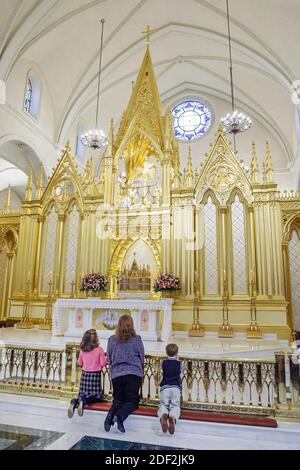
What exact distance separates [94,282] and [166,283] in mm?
2091

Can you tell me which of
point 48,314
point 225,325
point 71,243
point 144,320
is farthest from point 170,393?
point 71,243

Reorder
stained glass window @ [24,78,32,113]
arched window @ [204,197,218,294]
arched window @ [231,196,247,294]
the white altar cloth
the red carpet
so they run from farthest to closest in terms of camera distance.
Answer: stained glass window @ [24,78,32,113] → arched window @ [204,197,218,294] → arched window @ [231,196,247,294] → the white altar cloth → the red carpet

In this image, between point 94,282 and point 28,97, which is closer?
point 94,282

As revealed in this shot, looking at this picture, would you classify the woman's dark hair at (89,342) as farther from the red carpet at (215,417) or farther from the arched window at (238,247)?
the arched window at (238,247)

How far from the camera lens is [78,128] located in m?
19.2

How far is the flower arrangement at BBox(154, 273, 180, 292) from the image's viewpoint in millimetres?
9656

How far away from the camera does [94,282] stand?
9.98 m

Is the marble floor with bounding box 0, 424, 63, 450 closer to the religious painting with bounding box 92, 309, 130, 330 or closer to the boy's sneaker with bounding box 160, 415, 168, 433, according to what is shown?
the boy's sneaker with bounding box 160, 415, 168, 433

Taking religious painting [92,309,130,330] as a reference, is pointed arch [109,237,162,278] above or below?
above

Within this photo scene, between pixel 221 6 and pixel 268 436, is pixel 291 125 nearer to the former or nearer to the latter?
pixel 221 6

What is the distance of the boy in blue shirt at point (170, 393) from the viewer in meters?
3.85

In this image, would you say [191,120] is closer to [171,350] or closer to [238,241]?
[238,241]

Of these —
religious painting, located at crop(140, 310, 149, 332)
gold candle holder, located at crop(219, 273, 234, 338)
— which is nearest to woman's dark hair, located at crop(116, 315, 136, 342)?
religious painting, located at crop(140, 310, 149, 332)

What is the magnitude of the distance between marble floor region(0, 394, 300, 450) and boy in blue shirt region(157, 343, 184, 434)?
166 mm
